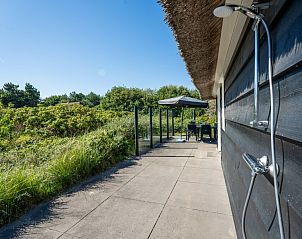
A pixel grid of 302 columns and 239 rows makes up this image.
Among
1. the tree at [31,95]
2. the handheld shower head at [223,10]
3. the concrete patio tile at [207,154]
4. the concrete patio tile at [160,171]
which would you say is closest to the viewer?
the handheld shower head at [223,10]

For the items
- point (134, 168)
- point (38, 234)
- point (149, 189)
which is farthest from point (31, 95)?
point (38, 234)

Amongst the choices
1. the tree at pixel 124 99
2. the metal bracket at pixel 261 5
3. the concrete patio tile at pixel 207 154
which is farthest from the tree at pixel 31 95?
the metal bracket at pixel 261 5

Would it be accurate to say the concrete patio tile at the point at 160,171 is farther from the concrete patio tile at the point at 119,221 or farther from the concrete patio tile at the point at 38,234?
the concrete patio tile at the point at 38,234

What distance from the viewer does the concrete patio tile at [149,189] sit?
3.72 m

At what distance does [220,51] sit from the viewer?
12.8 feet

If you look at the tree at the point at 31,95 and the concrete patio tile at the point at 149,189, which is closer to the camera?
the concrete patio tile at the point at 149,189

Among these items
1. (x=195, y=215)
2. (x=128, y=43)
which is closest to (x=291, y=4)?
(x=195, y=215)

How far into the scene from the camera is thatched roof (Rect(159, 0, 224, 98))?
2.10 meters

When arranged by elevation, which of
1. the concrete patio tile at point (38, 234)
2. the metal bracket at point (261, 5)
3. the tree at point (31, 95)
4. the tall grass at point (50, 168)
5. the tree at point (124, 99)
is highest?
the tree at point (31, 95)

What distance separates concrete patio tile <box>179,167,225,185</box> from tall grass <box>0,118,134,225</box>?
1826 mm

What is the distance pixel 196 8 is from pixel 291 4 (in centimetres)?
123

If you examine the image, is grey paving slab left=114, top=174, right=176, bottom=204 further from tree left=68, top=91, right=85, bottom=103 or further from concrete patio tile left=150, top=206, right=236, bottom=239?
tree left=68, top=91, right=85, bottom=103

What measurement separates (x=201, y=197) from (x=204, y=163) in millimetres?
2554

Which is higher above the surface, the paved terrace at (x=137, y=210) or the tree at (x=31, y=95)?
the tree at (x=31, y=95)
